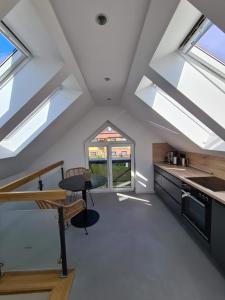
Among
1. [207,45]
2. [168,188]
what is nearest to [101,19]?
[207,45]

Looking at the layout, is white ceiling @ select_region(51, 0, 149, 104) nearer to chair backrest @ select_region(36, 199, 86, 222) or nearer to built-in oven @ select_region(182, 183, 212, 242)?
chair backrest @ select_region(36, 199, 86, 222)

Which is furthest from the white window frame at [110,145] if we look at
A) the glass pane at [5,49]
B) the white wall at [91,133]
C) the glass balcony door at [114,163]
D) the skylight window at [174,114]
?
the glass pane at [5,49]

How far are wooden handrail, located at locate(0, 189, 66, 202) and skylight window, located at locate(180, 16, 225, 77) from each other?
6.44ft

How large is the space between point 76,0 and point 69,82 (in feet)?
5.42

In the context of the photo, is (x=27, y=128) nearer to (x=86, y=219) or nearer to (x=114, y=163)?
(x=86, y=219)

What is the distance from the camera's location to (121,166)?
520 centimetres

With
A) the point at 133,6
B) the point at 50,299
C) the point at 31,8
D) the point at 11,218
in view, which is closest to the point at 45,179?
the point at 11,218

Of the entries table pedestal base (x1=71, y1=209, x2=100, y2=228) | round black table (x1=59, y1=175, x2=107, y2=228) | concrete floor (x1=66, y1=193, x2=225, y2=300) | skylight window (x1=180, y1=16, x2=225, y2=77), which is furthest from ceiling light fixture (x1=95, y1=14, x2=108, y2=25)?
table pedestal base (x1=71, y1=209, x2=100, y2=228)

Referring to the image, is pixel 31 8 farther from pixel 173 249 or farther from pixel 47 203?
pixel 173 249

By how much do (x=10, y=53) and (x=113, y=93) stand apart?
1.92 metres

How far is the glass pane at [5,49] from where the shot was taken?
1.93 metres

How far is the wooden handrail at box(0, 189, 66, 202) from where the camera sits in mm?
1766

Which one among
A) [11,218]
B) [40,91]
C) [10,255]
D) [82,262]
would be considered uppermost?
[40,91]

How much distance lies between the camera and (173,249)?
103 inches
